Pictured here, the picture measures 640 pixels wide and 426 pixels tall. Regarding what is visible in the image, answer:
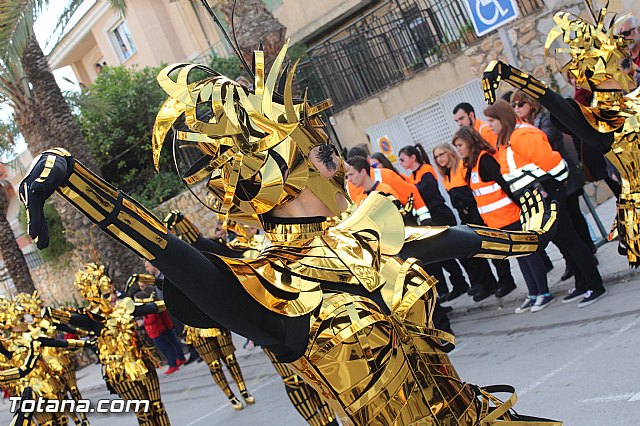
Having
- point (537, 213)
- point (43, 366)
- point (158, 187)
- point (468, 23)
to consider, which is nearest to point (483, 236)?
point (537, 213)

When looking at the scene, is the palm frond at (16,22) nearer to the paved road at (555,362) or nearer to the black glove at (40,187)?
the paved road at (555,362)

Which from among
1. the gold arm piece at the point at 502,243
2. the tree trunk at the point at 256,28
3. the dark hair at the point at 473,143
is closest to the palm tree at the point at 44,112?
the tree trunk at the point at 256,28

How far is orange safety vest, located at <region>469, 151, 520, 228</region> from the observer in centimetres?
725

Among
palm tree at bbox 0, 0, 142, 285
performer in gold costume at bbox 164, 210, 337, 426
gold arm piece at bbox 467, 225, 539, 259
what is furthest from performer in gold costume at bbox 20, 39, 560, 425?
palm tree at bbox 0, 0, 142, 285

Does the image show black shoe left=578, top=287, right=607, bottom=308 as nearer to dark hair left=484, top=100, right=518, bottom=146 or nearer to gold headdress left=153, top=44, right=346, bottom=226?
dark hair left=484, top=100, right=518, bottom=146

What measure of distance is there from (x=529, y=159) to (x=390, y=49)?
765cm

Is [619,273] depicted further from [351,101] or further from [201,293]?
[351,101]

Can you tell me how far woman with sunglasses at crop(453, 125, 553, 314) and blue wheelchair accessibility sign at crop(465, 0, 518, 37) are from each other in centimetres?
407

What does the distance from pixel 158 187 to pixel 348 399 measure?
15.9 m

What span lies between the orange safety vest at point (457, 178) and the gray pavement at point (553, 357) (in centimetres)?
132

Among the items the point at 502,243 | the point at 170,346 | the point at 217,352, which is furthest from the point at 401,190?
the point at 170,346

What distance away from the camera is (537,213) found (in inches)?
129

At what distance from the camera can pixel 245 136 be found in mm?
2400

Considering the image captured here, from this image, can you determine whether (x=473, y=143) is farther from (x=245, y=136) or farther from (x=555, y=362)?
(x=245, y=136)
